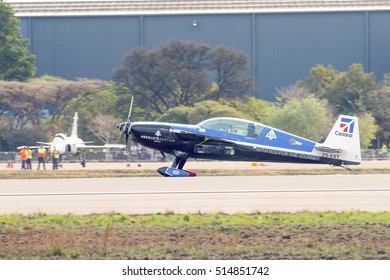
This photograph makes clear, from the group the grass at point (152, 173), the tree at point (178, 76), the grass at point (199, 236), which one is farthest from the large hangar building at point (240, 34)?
the grass at point (199, 236)

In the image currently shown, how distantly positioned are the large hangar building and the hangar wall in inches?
3.5

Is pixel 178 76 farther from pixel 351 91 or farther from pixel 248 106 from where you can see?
pixel 351 91

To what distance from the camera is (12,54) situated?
77312mm

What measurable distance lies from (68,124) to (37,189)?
3775cm

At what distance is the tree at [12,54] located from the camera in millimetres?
76375

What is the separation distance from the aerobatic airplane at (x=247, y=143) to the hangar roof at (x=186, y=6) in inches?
2093

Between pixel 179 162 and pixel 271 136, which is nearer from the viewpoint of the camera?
pixel 271 136

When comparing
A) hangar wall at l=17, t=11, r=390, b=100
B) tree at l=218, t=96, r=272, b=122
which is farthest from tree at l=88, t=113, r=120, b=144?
hangar wall at l=17, t=11, r=390, b=100

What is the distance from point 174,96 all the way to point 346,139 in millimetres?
38558

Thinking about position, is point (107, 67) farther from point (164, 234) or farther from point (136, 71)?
point (164, 234)

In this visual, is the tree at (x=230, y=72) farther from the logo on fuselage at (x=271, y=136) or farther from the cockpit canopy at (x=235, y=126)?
the logo on fuselage at (x=271, y=136)

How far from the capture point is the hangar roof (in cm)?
8619

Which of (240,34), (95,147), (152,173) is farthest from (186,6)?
(152,173)

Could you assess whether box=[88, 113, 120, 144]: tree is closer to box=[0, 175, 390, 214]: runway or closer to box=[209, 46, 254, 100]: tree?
box=[209, 46, 254, 100]: tree
